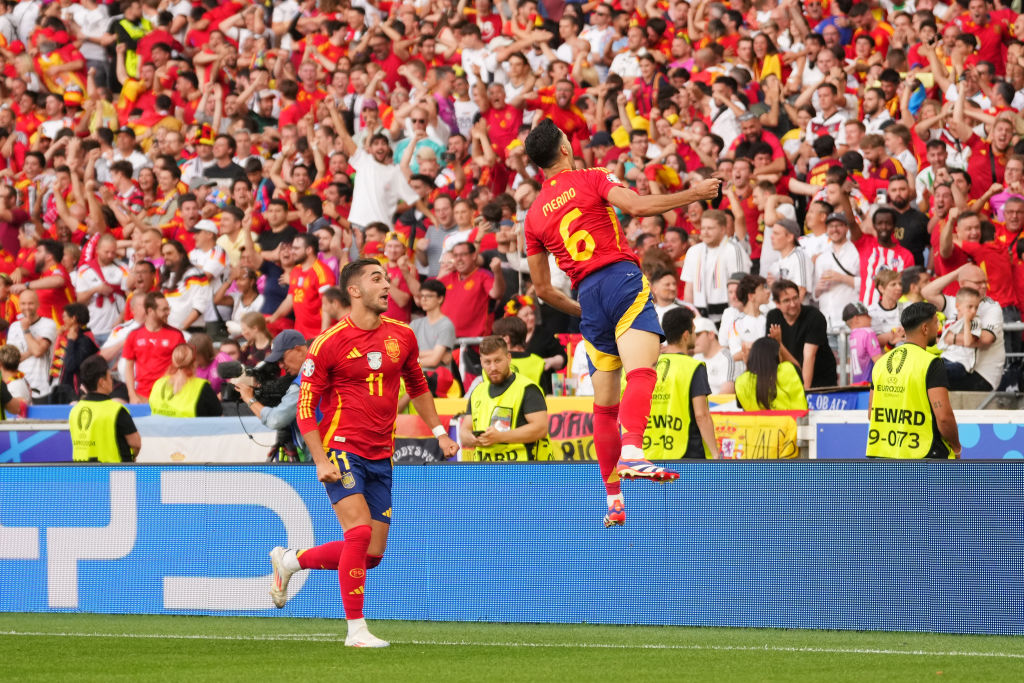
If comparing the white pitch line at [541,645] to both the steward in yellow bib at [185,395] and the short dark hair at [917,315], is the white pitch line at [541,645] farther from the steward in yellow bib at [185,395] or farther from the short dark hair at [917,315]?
the steward in yellow bib at [185,395]

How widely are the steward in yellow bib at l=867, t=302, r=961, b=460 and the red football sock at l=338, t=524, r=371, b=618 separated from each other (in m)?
3.60

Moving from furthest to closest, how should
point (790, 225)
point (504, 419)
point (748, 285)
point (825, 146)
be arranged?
point (825, 146), point (790, 225), point (748, 285), point (504, 419)

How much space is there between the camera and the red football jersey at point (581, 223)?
28.0ft

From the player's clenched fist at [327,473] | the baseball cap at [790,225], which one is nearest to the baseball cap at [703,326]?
the baseball cap at [790,225]

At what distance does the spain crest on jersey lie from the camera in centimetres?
882

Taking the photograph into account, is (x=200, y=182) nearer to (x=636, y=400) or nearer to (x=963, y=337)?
(x=963, y=337)

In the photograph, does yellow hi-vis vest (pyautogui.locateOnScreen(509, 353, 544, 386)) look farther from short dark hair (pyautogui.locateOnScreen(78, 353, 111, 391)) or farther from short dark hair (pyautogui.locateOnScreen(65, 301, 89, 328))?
short dark hair (pyautogui.locateOnScreen(65, 301, 89, 328))

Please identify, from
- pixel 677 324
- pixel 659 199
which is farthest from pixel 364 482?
pixel 677 324

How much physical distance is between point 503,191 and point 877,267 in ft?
18.1

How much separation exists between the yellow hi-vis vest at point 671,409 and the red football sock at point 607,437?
1.85m

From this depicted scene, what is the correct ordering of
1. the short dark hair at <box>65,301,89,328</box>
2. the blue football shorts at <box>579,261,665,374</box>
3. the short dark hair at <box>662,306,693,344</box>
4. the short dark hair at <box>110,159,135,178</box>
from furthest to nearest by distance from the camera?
the short dark hair at <box>110,159,135,178</box> → the short dark hair at <box>65,301,89,328</box> → the short dark hair at <box>662,306,693,344</box> → the blue football shorts at <box>579,261,665,374</box>

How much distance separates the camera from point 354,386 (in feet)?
28.8

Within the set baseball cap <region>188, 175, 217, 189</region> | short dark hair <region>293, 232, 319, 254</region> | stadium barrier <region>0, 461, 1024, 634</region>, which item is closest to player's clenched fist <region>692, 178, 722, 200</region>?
stadium barrier <region>0, 461, 1024, 634</region>

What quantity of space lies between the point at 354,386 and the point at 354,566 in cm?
101
